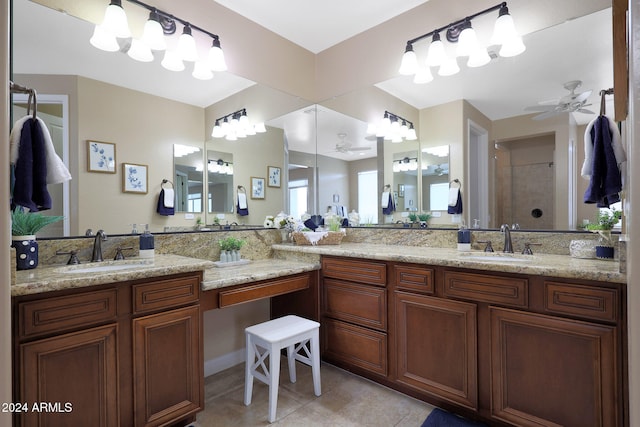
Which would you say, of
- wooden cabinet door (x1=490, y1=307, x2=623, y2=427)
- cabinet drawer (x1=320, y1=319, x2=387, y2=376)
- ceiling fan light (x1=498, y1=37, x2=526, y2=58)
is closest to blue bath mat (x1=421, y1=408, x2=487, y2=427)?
wooden cabinet door (x1=490, y1=307, x2=623, y2=427)

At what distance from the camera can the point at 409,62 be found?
239cm

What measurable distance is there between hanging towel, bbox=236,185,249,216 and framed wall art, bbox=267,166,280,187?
0.28 metres

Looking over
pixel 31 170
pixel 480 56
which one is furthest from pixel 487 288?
pixel 31 170

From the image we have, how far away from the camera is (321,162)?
3.08 m

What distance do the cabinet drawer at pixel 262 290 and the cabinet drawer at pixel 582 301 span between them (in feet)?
4.72

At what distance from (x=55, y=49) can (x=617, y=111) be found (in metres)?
2.77

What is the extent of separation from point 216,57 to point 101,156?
1.04 m

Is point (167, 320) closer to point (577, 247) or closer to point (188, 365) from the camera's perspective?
point (188, 365)

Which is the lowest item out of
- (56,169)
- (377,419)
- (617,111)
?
(377,419)

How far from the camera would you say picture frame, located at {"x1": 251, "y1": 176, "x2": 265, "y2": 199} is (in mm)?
2692

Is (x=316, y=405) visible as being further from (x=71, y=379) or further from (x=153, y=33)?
(x=153, y=33)

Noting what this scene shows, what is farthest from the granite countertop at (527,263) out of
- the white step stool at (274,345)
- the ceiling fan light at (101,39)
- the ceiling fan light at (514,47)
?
the ceiling fan light at (101,39)

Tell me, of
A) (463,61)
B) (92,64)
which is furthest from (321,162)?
(92,64)

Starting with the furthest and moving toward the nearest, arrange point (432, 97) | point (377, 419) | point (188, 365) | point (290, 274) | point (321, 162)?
point (321, 162), point (432, 97), point (290, 274), point (377, 419), point (188, 365)
